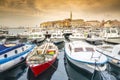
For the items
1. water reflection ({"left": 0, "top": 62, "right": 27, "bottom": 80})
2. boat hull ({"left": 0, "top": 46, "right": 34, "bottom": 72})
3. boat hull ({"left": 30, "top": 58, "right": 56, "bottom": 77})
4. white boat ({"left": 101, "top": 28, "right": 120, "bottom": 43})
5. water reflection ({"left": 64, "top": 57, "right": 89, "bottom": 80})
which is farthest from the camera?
white boat ({"left": 101, "top": 28, "right": 120, "bottom": 43})

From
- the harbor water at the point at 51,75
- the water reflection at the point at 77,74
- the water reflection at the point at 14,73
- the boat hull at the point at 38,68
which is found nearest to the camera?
the boat hull at the point at 38,68

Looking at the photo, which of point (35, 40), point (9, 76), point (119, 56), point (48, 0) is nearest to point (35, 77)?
point (9, 76)

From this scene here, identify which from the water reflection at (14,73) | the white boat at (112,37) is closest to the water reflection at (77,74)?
the water reflection at (14,73)

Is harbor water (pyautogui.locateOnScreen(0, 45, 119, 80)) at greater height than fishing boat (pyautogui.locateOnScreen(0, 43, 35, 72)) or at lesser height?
lesser

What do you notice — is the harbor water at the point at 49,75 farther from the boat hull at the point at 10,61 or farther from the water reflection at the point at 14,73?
the boat hull at the point at 10,61

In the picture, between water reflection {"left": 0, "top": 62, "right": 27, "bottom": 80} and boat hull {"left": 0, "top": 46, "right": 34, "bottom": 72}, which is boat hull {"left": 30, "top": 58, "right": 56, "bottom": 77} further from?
boat hull {"left": 0, "top": 46, "right": 34, "bottom": 72}

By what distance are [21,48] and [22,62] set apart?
3.92 ft

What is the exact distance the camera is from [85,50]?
7.09 metres

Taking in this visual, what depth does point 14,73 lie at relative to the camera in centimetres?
697

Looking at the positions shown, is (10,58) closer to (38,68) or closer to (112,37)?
(38,68)

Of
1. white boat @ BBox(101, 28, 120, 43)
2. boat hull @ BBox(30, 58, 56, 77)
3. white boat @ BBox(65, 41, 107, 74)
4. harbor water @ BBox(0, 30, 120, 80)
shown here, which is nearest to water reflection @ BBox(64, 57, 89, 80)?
harbor water @ BBox(0, 30, 120, 80)

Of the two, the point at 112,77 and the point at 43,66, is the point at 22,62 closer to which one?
the point at 43,66

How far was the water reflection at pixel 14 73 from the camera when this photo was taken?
6409 mm

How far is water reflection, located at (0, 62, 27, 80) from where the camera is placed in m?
6.41
